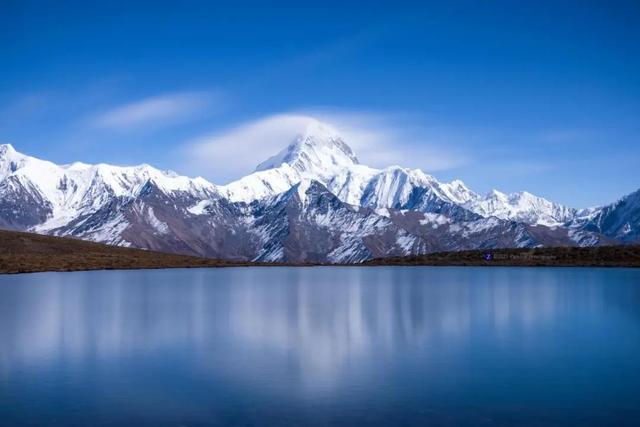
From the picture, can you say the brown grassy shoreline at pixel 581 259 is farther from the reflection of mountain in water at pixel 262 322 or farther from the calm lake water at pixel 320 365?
the calm lake water at pixel 320 365

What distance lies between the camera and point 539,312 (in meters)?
60.0

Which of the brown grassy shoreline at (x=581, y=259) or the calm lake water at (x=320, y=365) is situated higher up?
the brown grassy shoreline at (x=581, y=259)

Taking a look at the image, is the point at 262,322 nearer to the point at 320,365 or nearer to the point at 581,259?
the point at 320,365

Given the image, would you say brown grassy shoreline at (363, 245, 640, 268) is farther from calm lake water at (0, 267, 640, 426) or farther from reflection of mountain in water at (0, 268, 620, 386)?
calm lake water at (0, 267, 640, 426)

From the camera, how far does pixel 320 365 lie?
34188 millimetres

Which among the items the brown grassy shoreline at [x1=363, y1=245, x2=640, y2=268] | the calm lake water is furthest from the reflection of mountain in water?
the brown grassy shoreline at [x1=363, y1=245, x2=640, y2=268]

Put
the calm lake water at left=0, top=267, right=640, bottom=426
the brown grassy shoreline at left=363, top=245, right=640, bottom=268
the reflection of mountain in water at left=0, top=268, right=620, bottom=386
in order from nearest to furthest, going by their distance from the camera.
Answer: the calm lake water at left=0, top=267, right=640, bottom=426 < the reflection of mountain in water at left=0, top=268, right=620, bottom=386 < the brown grassy shoreline at left=363, top=245, right=640, bottom=268

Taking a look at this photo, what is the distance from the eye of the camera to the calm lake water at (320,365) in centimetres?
2505

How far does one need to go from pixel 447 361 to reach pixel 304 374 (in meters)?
8.07

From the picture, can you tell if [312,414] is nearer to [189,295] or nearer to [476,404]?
[476,404]

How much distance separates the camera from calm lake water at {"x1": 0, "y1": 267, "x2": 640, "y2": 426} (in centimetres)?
2505

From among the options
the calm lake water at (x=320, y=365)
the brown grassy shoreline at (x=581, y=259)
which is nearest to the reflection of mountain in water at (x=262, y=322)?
the calm lake water at (x=320, y=365)

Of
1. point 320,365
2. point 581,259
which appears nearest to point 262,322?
point 320,365

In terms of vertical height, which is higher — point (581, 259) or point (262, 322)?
point (581, 259)
